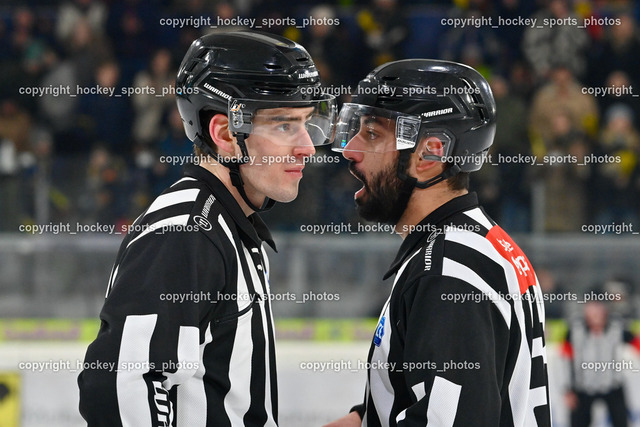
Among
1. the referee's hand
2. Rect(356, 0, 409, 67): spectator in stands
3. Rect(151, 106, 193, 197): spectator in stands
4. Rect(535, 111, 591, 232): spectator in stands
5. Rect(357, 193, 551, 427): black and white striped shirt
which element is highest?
Rect(356, 0, 409, 67): spectator in stands

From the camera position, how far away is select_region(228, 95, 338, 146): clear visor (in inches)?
96.4

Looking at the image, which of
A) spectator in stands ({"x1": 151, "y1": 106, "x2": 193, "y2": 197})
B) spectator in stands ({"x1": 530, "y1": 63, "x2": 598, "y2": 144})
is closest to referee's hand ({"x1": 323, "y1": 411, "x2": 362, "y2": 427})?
spectator in stands ({"x1": 151, "y1": 106, "x2": 193, "y2": 197})

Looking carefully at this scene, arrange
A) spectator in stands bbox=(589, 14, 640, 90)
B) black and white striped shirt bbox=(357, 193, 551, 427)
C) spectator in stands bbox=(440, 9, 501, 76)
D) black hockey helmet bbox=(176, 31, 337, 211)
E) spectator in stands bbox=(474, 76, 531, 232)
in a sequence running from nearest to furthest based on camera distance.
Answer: black and white striped shirt bbox=(357, 193, 551, 427) → black hockey helmet bbox=(176, 31, 337, 211) → spectator in stands bbox=(474, 76, 531, 232) → spectator in stands bbox=(589, 14, 640, 90) → spectator in stands bbox=(440, 9, 501, 76)

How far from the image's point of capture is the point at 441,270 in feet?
7.69

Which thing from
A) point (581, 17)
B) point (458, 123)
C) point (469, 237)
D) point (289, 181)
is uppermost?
point (581, 17)

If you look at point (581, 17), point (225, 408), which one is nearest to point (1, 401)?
point (225, 408)

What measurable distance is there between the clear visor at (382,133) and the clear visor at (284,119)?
97 mm

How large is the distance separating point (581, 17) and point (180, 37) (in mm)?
4207

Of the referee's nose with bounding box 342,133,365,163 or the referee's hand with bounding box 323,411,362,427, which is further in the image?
the referee's hand with bounding box 323,411,362,427

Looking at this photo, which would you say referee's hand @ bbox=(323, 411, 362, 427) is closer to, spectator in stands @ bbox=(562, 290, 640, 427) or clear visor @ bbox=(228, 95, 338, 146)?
clear visor @ bbox=(228, 95, 338, 146)

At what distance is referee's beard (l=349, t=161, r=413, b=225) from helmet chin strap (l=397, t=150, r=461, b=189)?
0.06ft

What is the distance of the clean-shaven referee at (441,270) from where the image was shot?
2.26m

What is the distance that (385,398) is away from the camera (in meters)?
2.56

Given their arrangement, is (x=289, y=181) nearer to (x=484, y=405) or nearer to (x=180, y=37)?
(x=484, y=405)
